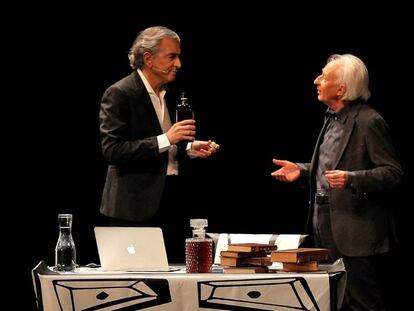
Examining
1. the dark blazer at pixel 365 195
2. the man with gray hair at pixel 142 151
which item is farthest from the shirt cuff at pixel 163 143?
the dark blazer at pixel 365 195

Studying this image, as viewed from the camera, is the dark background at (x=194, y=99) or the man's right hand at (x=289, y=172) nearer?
the man's right hand at (x=289, y=172)

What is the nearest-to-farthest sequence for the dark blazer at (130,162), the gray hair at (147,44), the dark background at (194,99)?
the dark blazer at (130,162) < the gray hair at (147,44) < the dark background at (194,99)

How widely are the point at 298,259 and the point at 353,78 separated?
144cm

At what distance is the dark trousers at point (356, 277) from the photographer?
321cm

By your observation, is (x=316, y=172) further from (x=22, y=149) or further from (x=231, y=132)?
(x=22, y=149)

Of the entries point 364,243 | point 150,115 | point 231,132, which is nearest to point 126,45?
point 231,132

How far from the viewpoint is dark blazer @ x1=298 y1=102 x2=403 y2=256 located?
323 cm

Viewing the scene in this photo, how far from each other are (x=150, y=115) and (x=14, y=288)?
5.46 ft

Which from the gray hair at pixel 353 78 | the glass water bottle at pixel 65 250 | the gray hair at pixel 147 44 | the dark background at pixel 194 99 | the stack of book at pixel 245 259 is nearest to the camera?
the stack of book at pixel 245 259

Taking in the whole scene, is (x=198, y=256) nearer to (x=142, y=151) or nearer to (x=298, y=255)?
(x=298, y=255)

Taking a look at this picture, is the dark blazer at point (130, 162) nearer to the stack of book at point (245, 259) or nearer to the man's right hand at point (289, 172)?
the man's right hand at point (289, 172)

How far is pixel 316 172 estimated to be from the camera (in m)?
3.52

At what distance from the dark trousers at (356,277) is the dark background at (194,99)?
0.83 m

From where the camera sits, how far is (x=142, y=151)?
10.0 feet
